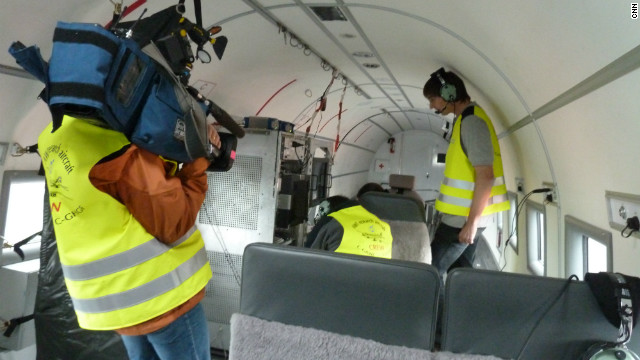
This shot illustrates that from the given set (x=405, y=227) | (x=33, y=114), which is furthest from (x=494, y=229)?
(x=33, y=114)

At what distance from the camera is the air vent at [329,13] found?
3.17m

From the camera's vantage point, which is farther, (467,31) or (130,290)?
(467,31)

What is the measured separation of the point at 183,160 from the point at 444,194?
2042mm

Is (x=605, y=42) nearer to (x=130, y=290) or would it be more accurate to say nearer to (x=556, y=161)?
(x=556, y=161)

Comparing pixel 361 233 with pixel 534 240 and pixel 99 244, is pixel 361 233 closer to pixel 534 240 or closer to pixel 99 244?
pixel 99 244

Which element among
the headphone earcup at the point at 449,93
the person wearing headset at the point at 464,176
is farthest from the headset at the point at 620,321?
the headphone earcup at the point at 449,93

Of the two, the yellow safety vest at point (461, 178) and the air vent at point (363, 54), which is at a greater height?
the air vent at point (363, 54)

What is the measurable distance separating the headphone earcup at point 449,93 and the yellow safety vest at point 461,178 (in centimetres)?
22

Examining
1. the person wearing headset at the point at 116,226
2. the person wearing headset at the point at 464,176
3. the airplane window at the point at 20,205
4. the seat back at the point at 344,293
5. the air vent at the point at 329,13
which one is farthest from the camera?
the air vent at the point at 329,13

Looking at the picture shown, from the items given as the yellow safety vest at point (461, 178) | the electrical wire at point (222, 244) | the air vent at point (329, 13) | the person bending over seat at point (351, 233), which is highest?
the air vent at point (329, 13)

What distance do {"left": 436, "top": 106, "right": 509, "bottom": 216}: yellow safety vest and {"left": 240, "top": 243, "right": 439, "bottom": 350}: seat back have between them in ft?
5.48

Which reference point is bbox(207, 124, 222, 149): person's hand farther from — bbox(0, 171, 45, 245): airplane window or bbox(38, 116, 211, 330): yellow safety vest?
bbox(0, 171, 45, 245): airplane window

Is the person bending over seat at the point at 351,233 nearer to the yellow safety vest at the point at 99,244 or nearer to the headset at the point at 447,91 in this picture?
the yellow safety vest at the point at 99,244

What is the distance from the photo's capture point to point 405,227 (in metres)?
3.10
